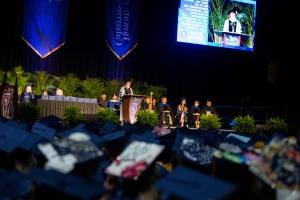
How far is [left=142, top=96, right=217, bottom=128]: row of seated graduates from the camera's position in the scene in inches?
490

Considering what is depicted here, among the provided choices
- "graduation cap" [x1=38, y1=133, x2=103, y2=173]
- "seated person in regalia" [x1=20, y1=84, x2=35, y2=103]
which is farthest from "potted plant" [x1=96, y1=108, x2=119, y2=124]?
"graduation cap" [x1=38, y1=133, x2=103, y2=173]

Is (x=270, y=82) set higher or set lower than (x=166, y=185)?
higher

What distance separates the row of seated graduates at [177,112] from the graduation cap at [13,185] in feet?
32.0

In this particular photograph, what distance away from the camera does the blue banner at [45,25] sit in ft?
41.9

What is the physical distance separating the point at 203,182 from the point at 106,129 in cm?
247

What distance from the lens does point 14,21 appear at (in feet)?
43.6

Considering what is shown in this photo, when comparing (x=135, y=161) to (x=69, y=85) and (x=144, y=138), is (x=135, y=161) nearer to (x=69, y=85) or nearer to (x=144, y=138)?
(x=144, y=138)

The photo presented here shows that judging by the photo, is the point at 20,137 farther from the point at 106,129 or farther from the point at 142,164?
the point at 106,129

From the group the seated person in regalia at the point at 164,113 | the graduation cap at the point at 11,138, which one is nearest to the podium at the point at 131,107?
the seated person in regalia at the point at 164,113

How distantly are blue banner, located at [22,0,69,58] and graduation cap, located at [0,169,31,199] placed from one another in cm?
1113

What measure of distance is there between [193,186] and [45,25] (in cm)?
1201

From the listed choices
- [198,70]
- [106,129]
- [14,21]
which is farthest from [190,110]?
[106,129]

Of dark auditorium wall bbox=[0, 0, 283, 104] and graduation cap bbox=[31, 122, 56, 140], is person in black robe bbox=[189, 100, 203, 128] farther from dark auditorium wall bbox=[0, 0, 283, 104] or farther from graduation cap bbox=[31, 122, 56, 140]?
graduation cap bbox=[31, 122, 56, 140]

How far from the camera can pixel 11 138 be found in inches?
104
